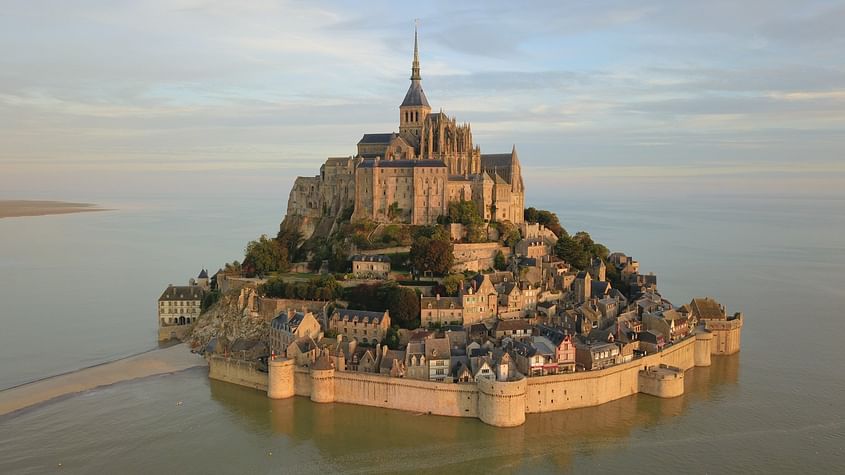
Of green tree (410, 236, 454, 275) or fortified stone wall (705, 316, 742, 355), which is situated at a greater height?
green tree (410, 236, 454, 275)

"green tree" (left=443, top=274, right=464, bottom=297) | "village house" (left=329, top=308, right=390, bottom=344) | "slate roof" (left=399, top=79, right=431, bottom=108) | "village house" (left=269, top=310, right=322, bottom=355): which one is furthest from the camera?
"slate roof" (left=399, top=79, right=431, bottom=108)

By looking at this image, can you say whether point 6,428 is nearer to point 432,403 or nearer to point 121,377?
point 121,377

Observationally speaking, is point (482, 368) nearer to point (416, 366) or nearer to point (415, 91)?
point (416, 366)

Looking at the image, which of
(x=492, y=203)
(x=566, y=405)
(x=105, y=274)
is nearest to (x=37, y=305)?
(x=105, y=274)

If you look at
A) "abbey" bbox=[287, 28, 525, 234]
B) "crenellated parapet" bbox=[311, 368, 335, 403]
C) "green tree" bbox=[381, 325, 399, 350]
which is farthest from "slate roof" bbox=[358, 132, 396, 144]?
"crenellated parapet" bbox=[311, 368, 335, 403]

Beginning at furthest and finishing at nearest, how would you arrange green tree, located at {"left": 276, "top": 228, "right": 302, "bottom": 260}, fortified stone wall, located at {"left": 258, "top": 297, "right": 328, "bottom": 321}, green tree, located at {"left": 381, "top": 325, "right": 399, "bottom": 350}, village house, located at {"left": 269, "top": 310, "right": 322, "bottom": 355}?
green tree, located at {"left": 276, "top": 228, "right": 302, "bottom": 260}, fortified stone wall, located at {"left": 258, "top": 297, "right": 328, "bottom": 321}, green tree, located at {"left": 381, "top": 325, "right": 399, "bottom": 350}, village house, located at {"left": 269, "top": 310, "right": 322, "bottom": 355}

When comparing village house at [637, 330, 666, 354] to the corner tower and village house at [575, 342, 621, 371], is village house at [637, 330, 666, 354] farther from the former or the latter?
the corner tower

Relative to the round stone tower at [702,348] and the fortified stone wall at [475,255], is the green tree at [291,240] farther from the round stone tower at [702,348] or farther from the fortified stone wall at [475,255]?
the round stone tower at [702,348]

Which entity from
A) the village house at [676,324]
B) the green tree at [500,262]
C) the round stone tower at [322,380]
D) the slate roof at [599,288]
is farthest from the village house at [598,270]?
the round stone tower at [322,380]
